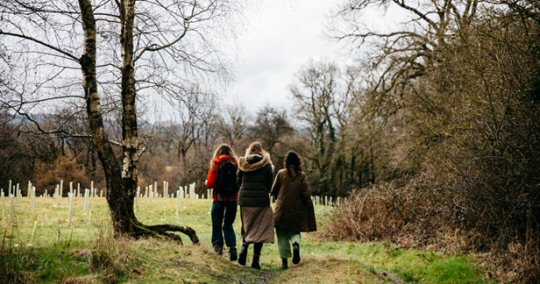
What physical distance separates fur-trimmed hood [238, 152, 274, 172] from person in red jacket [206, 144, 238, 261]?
425mm

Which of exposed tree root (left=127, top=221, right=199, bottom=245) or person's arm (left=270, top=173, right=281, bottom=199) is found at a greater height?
person's arm (left=270, top=173, right=281, bottom=199)

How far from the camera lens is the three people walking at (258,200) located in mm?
9672

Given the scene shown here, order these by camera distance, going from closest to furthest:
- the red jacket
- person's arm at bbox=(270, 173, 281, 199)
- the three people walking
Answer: the three people walking, the red jacket, person's arm at bbox=(270, 173, 281, 199)

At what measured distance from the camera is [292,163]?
32.8 feet

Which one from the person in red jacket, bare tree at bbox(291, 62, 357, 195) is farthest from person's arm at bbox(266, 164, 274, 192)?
bare tree at bbox(291, 62, 357, 195)

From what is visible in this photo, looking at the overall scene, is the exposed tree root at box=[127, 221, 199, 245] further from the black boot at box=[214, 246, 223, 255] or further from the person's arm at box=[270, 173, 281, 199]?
Result: the person's arm at box=[270, 173, 281, 199]

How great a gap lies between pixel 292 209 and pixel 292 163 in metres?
0.87

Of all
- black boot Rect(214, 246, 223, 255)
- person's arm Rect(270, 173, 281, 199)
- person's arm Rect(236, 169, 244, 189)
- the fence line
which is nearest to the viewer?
person's arm Rect(236, 169, 244, 189)

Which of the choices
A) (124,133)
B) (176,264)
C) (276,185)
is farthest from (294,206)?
(124,133)

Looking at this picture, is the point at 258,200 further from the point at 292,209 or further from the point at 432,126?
the point at 432,126

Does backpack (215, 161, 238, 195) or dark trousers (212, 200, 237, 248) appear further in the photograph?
dark trousers (212, 200, 237, 248)

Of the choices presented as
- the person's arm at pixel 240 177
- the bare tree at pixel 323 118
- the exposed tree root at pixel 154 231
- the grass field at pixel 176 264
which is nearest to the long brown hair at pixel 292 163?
→ the person's arm at pixel 240 177

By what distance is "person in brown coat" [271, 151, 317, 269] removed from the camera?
10000 millimetres

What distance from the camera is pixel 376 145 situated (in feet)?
100
